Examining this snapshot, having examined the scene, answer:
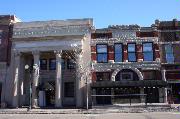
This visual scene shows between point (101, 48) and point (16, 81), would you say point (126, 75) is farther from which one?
point (16, 81)

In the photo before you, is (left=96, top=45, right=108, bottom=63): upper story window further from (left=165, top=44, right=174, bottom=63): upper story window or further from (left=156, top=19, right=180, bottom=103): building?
(left=165, top=44, right=174, bottom=63): upper story window

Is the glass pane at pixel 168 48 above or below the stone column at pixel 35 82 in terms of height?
above

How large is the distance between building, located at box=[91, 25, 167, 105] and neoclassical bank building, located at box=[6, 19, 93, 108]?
1735mm

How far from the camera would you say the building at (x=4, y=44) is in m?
40.8

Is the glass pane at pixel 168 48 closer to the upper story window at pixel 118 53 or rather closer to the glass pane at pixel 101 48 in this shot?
the upper story window at pixel 118 53

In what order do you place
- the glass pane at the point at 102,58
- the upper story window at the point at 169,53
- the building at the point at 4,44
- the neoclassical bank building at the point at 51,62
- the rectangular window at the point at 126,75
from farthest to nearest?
the building at the point at 4,44
the glass pane at the point at 102,58
the rectangular window at the point at 126,75
the upper story window at the point at 169,53
the neoclassical bank building at the point at 51,62

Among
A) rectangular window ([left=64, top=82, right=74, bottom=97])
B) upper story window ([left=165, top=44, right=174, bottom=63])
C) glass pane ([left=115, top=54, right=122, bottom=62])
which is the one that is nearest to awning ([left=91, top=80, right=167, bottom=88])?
glass pane ([left=115, top=54, right=122, bottom=62])

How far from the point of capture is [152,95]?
1459 inches

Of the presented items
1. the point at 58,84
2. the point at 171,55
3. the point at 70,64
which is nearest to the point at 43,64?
the point at 70,64

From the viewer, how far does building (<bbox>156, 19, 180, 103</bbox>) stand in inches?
1459

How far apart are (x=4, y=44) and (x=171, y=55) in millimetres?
24481

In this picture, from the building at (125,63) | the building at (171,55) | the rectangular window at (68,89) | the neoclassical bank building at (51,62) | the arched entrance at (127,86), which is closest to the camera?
the arched entrance at (127,86)

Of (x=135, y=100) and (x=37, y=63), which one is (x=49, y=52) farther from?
(x=135, y=100)

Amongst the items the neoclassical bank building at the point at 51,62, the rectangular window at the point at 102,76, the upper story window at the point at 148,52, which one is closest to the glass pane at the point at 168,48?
the upper story window at the point at 148,52
